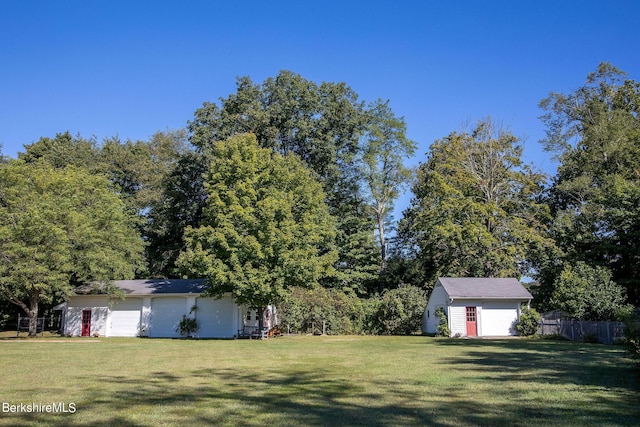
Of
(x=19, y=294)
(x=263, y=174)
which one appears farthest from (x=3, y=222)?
(x=263, y=174)

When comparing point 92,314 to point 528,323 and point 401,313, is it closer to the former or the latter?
point 401,313

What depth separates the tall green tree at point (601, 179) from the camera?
3312 cm

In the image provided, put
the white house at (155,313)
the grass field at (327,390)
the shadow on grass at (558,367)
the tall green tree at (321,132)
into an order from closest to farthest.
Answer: the grass field at (327,390), the shadow on grass at (558,367), the white house at (155,313), the tall green tree at (321,132)

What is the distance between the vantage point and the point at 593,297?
92.8ft

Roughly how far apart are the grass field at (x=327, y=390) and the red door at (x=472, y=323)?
1698cm

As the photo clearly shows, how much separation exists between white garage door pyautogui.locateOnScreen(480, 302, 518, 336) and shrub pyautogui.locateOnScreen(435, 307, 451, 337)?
96.6 inches

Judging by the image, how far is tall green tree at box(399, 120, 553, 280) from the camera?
1551 inches

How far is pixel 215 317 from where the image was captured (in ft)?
112

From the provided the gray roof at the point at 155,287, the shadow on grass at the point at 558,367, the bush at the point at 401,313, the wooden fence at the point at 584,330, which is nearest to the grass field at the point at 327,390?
the shadow on grass at the point at 558,367

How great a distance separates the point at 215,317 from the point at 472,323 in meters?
17.2

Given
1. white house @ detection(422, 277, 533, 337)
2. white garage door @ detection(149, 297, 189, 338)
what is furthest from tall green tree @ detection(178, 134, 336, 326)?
white house @ detection(422, 277, 533, 337)

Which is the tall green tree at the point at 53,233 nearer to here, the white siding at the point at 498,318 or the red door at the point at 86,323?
the red door at the point at 86,323

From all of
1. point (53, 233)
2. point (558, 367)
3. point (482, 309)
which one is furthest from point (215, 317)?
point (558, 367)

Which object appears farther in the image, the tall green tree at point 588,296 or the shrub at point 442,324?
the shrub at point 442,324
